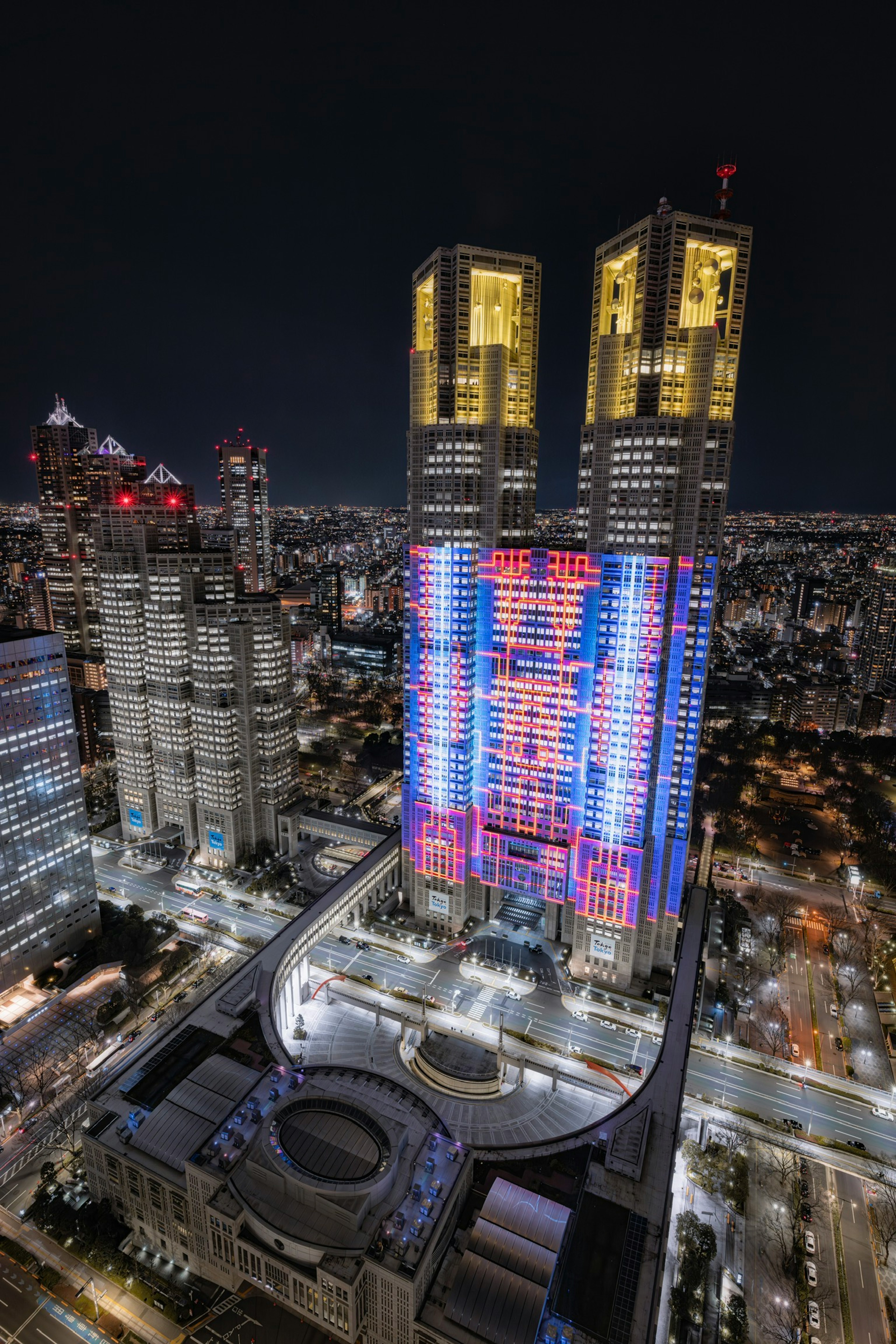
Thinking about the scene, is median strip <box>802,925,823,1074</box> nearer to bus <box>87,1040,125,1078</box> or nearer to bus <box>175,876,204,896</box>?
bus <box>87,1040,125,1078</box>

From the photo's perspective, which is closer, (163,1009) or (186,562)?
(163,1009)

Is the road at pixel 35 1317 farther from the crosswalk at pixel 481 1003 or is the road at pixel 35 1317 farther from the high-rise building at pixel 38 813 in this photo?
the crosswalk at pixel 481 1003

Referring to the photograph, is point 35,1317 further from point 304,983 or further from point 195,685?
point 195,685

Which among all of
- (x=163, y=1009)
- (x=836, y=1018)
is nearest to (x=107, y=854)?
(x=163, y=1009)

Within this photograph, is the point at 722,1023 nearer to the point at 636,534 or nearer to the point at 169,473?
the point at 636,534

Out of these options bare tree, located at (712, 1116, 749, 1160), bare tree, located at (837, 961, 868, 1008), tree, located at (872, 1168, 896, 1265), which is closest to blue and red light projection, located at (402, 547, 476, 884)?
bare tree, located at (712, 1116, 749, 1160)

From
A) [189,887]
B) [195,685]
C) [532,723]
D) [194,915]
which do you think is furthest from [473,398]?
[189,887]

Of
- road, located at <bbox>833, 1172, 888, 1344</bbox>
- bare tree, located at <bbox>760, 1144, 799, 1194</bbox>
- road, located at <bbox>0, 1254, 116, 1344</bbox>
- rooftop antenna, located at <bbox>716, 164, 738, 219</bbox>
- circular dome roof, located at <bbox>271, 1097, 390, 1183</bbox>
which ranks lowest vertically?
road, located at <bbox>833, 1172, 888, 1344</bbox>
